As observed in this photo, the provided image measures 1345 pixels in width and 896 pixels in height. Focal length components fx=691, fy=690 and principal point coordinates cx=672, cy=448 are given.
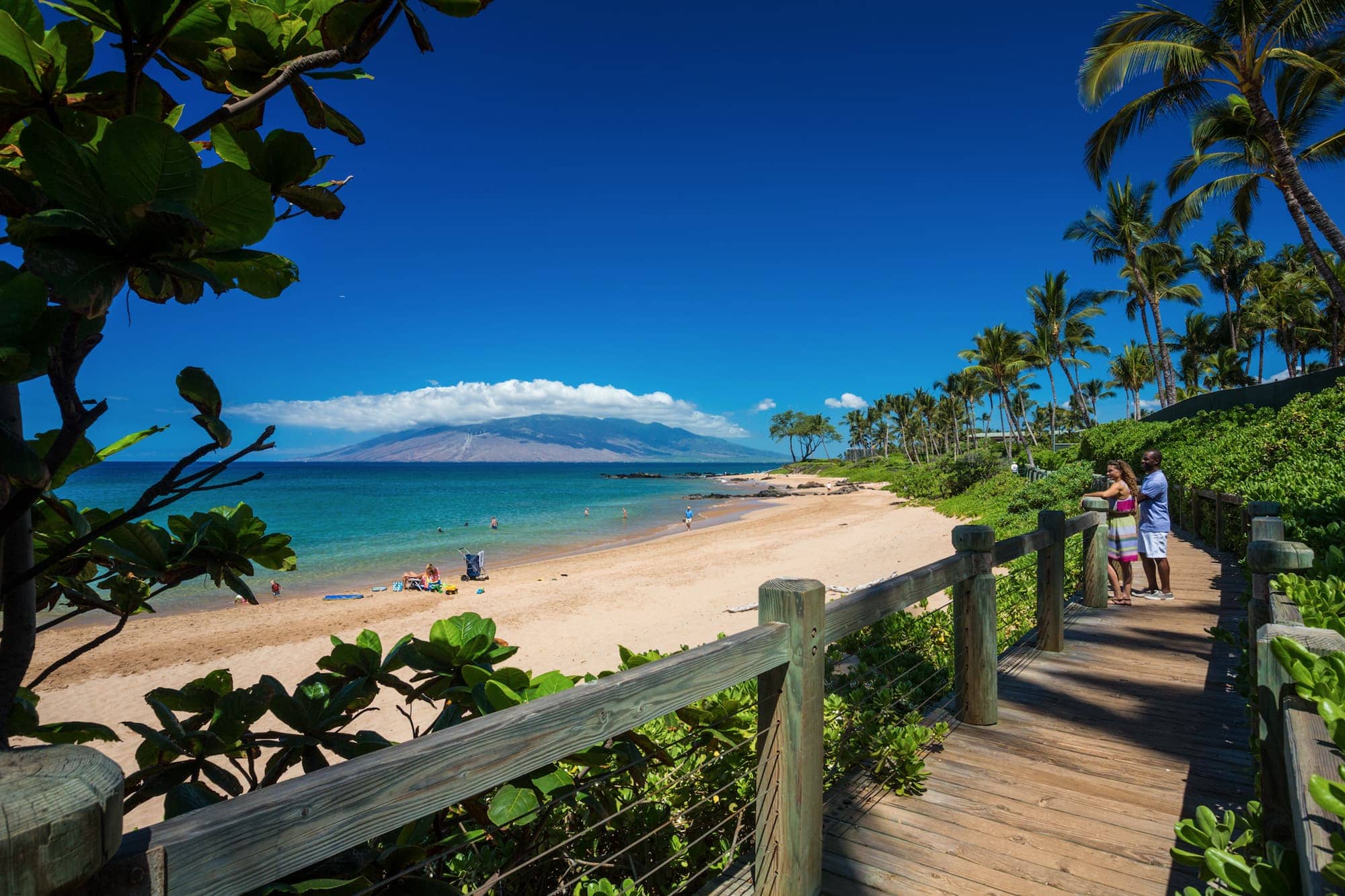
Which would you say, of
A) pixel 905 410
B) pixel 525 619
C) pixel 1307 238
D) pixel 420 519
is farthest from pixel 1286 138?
pixel 905 410

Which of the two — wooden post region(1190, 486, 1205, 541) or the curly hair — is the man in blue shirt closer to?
the curly hair

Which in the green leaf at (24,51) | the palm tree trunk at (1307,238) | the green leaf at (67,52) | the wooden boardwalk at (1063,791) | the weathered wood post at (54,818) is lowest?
the wooden boardwalk at (1063,791)

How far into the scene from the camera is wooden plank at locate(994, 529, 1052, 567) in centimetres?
437

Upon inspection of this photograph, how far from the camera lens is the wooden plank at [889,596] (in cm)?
275

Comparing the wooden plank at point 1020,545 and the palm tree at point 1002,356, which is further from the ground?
the palm tree at point 1002,356

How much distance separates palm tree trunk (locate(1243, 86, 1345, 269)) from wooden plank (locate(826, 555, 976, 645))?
45.8 ft

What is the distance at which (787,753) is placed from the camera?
94.1 inches

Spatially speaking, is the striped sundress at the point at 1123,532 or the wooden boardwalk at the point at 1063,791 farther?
the striped sundress at the point at 1123,532

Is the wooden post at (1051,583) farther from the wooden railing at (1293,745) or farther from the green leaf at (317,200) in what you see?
the green leaf at (317,200)

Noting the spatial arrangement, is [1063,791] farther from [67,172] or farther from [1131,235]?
[1131,235]

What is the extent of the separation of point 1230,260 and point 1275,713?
46.7 m

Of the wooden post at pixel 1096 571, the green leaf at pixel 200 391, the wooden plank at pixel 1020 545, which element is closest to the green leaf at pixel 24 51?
the green leaf at pixel 200 391

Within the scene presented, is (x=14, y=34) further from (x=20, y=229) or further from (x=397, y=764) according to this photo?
(x=397, y=764)

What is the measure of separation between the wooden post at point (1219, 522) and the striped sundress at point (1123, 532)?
3251 millimetres
